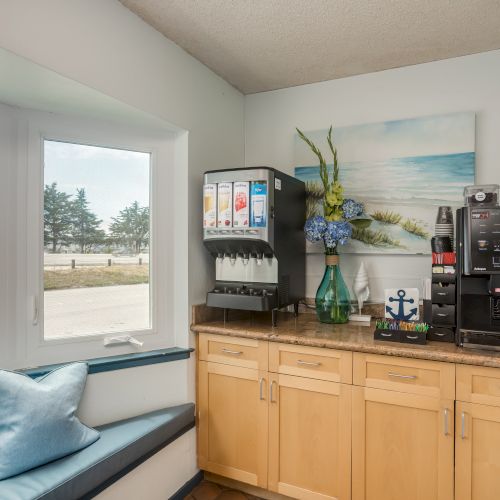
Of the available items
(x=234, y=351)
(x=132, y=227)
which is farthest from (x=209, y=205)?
(x=234, y=351)

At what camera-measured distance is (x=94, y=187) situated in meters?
2.01

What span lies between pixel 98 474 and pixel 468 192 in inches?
79.5

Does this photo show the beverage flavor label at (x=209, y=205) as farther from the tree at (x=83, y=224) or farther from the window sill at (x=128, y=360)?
the window sill at (x=128, y=360)

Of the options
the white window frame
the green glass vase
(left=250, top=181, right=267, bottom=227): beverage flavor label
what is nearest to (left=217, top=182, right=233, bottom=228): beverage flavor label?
(left=250, top=181, right=267, bottom=227): beverage flavor label

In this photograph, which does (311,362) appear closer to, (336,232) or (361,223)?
(336,232)

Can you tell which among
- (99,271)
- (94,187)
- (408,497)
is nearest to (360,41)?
(94,187)

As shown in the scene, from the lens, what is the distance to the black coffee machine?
5.34ft

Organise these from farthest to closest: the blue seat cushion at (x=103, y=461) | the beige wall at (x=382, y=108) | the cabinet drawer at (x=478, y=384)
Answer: the beige wall at (x=382, y=108) < the cabinet drawer at (x=478, y=384) < the blue seat cushion at (x=103, y=461)

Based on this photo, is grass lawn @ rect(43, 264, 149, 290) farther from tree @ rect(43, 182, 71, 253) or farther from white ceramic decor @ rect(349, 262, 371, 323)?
white ceramic decor @ rect(349, 262, 371, 323)

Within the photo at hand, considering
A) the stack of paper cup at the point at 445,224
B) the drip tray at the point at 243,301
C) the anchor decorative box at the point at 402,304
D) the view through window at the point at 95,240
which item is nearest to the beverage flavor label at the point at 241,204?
the drip tray at the point at 243,301

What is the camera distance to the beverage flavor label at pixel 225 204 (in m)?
2.08

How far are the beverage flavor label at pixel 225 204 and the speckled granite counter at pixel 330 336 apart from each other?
553 millimetres

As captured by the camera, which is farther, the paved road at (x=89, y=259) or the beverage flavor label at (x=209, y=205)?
the beverage flavor label at (x=209, y=205)

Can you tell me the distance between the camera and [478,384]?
5.23 ft
